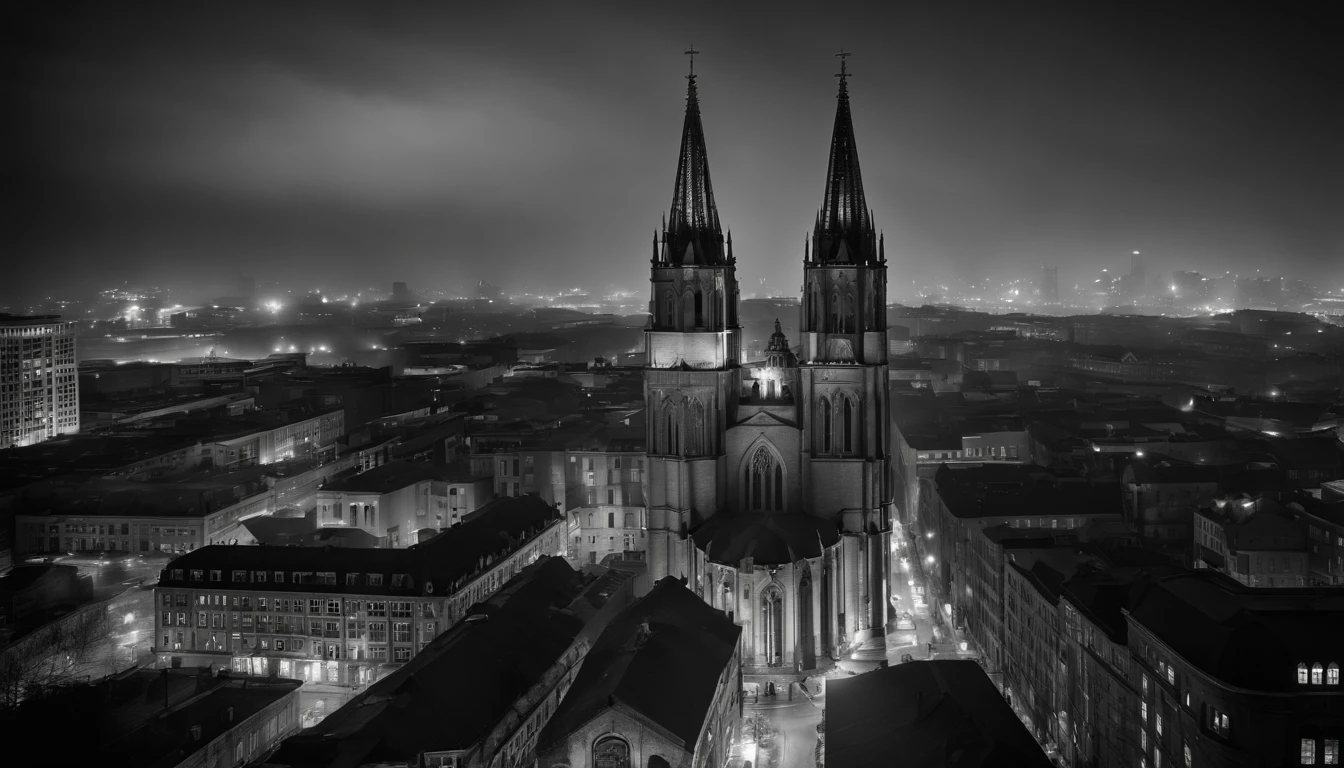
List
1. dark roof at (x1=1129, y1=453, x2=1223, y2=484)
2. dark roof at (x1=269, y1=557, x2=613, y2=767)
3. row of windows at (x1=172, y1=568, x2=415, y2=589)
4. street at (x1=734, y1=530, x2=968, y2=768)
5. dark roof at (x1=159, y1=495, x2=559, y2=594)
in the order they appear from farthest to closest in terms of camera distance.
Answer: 1. dark roof at (x1=1129, y1=453, x2=1223, y2=484)
2. row of windows at (x1=172, y1=568, x2=415, y2=589)
3. dark roof at (x1=159, y1=495, x2=559, y2=594)
4. street at (x1=734, y1=530, x2=968, y2=768)
5. dark roof at (x1=269, y1=557, x2=613, y2=767)

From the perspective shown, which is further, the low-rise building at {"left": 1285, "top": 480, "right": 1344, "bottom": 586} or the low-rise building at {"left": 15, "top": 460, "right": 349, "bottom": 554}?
the low-rise building at {"left": 15, "top": 460, "right": 349, "bottom": 554}

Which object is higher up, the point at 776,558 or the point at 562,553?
the point at 776,558

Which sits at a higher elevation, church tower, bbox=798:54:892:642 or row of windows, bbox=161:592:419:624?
church tower, bbox=798:54:892:642

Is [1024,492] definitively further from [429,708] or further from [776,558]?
[429,708]

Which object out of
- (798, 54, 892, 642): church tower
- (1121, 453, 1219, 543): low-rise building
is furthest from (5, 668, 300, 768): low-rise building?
(1121, 453, 1219, 543): low-rise building

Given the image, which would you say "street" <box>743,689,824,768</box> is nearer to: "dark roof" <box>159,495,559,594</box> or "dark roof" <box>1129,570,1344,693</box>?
"dark roof" <box>1129,570,1344,693</box>

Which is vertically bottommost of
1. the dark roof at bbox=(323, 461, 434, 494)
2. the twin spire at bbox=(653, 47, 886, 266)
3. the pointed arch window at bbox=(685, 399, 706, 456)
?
the dark roof at bbox=(323, 461, 434, 494)

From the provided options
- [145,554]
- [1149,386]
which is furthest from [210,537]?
[1149,386]
